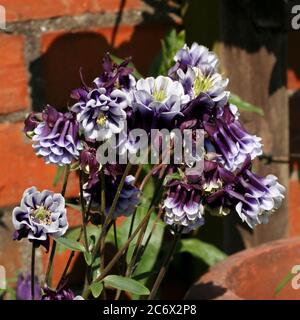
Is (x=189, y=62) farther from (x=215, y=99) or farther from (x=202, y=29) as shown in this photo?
(x=202, y=29)

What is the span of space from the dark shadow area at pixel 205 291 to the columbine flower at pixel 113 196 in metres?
0.20

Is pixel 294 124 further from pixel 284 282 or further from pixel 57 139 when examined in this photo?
pixel 57 139

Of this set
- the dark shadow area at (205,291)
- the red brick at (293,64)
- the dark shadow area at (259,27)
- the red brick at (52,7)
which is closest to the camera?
the dark shadow area at (205,291)

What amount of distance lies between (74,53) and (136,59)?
113 mm

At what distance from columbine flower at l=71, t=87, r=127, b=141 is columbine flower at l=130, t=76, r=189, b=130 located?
18 mm

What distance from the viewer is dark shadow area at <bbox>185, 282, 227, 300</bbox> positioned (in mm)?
1129

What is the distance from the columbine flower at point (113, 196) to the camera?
3.19 feet

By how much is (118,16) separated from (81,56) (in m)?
0.09

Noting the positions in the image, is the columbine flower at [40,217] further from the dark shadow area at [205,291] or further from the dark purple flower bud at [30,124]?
the dark shadow area at [205,291]

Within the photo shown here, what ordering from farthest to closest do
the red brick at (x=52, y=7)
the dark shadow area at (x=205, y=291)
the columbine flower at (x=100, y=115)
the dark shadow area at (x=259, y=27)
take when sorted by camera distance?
1. the dark shadow area at (x=259, y=27)
2. the red brick at (x=52, y=7)
3. the dark shadow area at (x=205, y=291)
4. the columbine flower at (x=100, y=115)

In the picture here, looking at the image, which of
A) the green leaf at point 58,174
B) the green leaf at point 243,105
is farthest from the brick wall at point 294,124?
the green leaf at point 58,174

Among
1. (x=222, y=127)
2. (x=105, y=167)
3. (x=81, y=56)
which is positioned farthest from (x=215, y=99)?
(x=81, y=56)

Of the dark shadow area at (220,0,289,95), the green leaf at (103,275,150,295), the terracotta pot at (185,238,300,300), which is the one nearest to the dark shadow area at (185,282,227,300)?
the terracotta pot at (185,238,300,300)

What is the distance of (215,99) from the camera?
91 cm
